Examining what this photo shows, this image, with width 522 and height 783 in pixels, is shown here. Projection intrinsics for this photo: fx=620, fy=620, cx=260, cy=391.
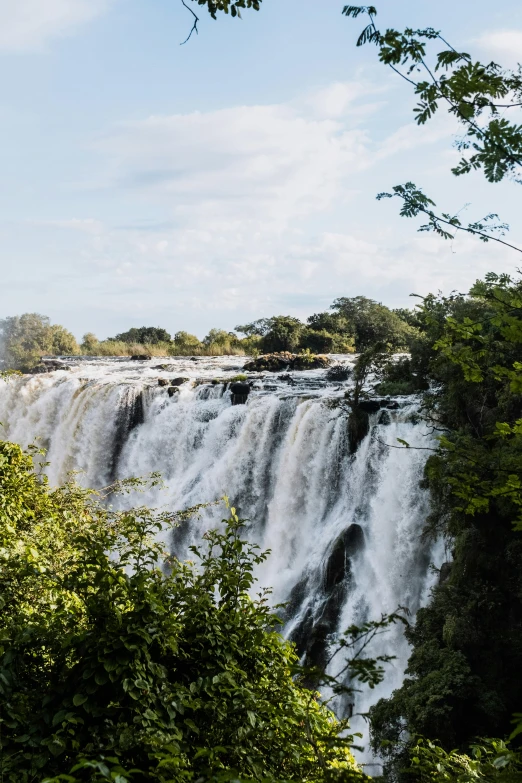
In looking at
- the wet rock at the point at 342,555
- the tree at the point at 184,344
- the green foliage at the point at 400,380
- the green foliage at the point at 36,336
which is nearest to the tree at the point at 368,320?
the tree at the point at 184,344

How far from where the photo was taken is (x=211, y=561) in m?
4.61

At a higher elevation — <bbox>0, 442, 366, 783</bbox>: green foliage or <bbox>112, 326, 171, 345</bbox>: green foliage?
<bbox>112, 326, 171, 345</bbox>: green foliage

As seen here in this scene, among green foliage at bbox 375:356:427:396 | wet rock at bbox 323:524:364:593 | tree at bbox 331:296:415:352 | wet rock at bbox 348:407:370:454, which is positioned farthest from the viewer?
tree at bbox 331:296:415:352

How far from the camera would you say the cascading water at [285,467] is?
12172mm

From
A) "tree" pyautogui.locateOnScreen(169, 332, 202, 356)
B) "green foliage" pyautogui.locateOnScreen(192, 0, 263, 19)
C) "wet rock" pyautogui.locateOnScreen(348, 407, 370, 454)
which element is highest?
"green foliage" pyautogui.locateOnScreen(192, 0, 263, 19)

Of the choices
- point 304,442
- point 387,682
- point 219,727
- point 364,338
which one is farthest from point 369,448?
point 364,338

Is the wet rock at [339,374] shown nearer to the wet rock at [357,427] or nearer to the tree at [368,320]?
the wet rock at [357,427]

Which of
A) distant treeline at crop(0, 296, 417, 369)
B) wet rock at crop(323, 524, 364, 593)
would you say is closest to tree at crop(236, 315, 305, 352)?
distant treeline at crop(0, 296, 417, 369)

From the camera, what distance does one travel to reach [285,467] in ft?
50.7

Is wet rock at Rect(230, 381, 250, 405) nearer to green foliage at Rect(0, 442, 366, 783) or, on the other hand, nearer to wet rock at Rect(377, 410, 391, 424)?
wet rock at Rect(377, 410, 391, 424)

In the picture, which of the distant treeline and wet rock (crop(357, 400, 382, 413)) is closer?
wet rock (crop(357, 400, 382, 413))

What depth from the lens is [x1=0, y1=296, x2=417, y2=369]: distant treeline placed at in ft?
99.6

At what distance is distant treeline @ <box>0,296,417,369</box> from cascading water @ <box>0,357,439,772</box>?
718cm

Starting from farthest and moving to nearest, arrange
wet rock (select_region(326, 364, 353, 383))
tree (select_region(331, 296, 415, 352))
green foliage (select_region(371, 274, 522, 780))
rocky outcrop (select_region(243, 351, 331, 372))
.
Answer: tree (select_region(331, 296, 415, 352)) → rocky outcrop (select_region(243, 351, 331, 372)) → wet rock (select_region(326, 364, 353, 383)) → green foliage (select_region(371, 274, 522, 780))
